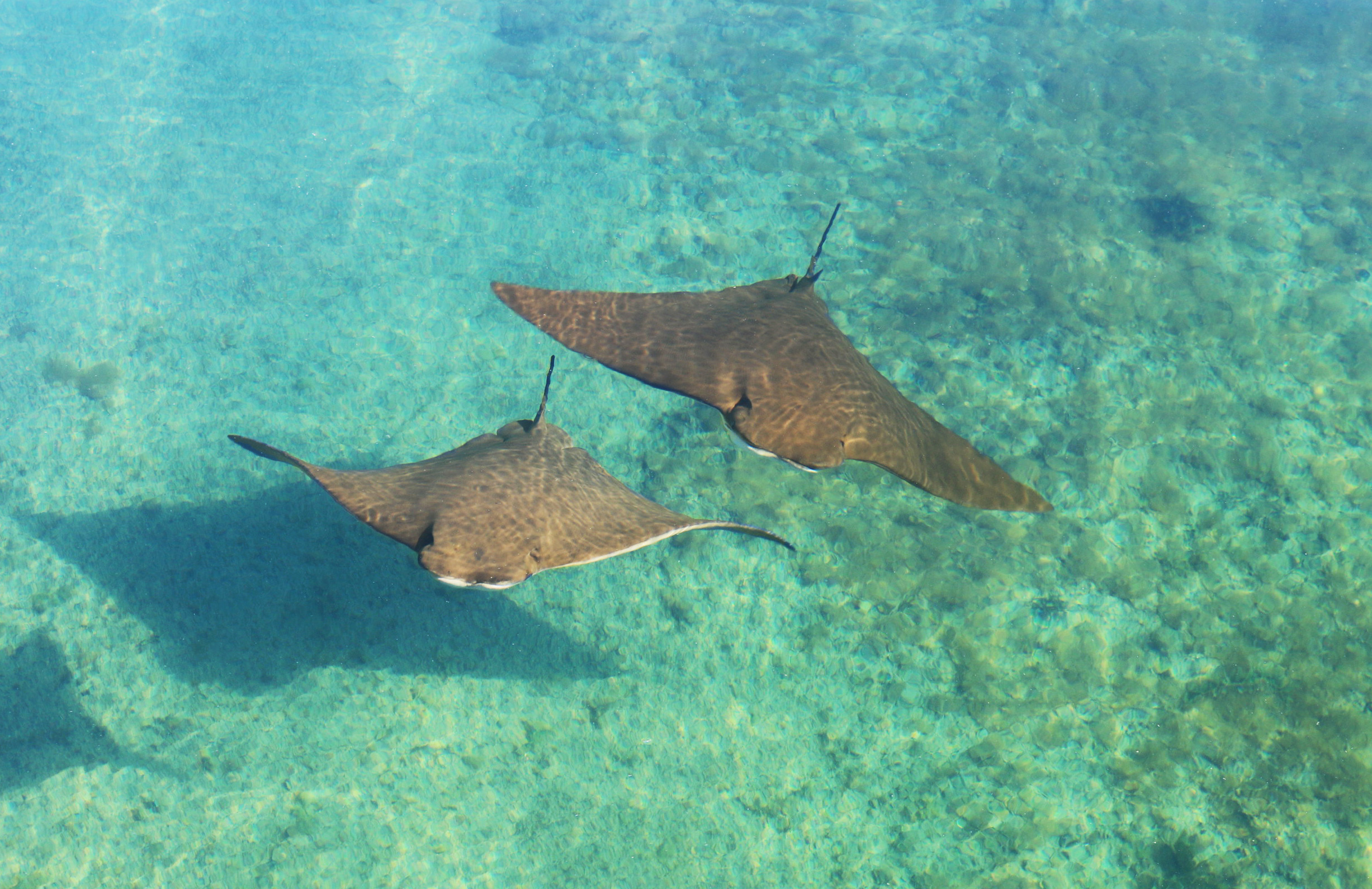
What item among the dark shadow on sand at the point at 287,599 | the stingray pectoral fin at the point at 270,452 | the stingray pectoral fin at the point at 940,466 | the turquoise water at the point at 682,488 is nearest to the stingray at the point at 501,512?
the stingray pectoral fin at the point at 270,452

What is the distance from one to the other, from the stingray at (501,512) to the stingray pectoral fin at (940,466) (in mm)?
965

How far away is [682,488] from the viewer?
25.2ft

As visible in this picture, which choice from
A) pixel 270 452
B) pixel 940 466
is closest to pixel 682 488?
pixel 940 466

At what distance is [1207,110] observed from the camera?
12.9 m

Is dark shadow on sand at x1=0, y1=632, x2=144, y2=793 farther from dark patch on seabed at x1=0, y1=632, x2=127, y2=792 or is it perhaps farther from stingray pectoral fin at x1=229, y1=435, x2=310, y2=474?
stingray pectoral fin at x1=229, y1=435, x2=310, y2=474

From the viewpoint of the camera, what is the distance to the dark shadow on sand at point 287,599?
663 centimetres

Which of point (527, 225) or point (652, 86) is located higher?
point (652, 86)

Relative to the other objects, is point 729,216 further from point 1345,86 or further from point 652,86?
point 1345,86

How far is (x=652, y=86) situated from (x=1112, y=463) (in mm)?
10106

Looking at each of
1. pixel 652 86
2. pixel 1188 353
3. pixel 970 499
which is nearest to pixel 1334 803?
pixel 970 499

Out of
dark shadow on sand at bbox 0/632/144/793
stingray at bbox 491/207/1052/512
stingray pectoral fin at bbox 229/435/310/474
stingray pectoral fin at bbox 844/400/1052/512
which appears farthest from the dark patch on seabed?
stingray pectoral fin at bbox 844/400/1052/512

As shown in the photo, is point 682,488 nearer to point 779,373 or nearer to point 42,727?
point 779,373

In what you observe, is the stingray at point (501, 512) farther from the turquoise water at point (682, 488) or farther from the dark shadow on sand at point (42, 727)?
the dark shadow on sand at point (42, 727)

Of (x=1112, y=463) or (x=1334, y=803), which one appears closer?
(x=1334, y=803)
